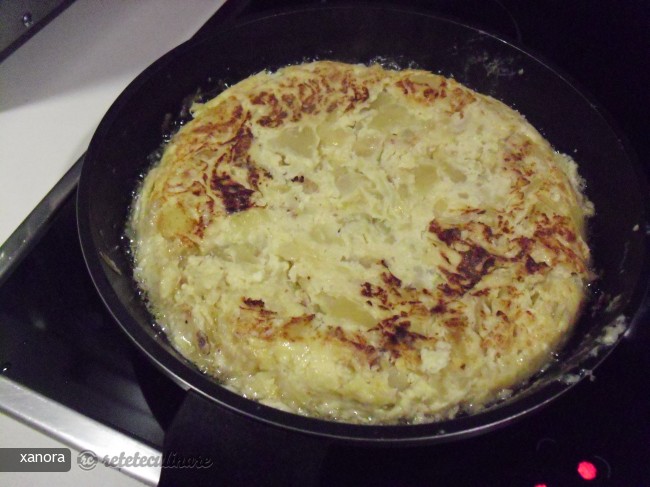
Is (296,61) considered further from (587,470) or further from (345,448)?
(587,470)

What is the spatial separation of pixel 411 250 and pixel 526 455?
582 mm

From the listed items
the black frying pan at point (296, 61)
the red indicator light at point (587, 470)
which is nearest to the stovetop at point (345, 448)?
the red indicator light at point (587, 470)

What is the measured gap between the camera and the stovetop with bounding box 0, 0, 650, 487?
1.44 m

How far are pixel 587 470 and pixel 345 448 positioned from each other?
1.92 feet

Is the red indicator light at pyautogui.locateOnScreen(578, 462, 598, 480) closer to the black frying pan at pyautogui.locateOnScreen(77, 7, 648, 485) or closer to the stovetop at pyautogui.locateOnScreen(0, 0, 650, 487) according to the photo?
the stovetop at pyautogui.locateOnScreen(0, 0, 650, 487)

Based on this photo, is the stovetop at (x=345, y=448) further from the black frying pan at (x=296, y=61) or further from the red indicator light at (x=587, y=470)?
the black frying pan at (x=296, y=61)

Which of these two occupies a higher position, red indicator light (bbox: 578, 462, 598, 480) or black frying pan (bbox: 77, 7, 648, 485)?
black frying pan (bbox: 77, 7, 648, 485)

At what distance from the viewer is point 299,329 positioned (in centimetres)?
142

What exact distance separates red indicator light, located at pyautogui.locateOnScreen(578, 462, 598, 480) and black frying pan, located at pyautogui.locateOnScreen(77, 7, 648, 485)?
242 mm

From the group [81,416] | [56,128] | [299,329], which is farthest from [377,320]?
[56,128]

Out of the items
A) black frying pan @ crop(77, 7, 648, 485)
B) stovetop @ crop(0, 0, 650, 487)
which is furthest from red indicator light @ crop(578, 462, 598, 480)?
black frying pan @ crop(77, 7, 648, 485)

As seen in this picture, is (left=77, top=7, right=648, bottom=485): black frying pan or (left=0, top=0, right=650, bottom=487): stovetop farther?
(left=0, top=0, right=650, bottom=487): stovetop

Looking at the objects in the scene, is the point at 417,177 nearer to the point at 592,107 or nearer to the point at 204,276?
the point at 592,107

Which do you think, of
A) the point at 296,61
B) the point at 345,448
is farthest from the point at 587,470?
the point at 296,61
